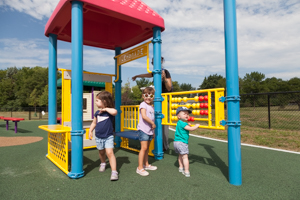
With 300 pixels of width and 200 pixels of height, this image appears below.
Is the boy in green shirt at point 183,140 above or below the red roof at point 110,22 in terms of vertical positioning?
below

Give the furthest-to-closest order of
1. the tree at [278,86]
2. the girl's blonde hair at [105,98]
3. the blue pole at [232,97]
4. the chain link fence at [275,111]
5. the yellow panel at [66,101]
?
the tree at [278,86] < the chain link fence at [275,111] < the yellow panel at [66,101] < the girl's blonde hair at [105,98] < the blue pole at [232,97]

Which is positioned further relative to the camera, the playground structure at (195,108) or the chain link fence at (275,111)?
the chain link fence at (275,111)

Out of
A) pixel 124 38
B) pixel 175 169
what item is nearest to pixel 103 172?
pixel 175 169

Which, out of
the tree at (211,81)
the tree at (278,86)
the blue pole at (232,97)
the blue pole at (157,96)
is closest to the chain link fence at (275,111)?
the blue pole at (157,96)

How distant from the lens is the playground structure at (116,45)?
11.1 feet

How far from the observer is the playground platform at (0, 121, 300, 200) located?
2947mm

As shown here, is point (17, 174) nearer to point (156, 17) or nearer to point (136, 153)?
point (136, 153)

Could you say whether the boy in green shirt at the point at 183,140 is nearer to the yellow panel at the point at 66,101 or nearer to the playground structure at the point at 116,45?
the playground structure at the point at 116,45

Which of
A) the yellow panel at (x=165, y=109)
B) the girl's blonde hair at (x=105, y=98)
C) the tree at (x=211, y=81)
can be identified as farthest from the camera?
the tree at (x=211, y=81)

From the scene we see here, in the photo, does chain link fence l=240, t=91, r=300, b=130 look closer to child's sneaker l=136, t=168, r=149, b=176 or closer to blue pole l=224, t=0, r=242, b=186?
blue pole l=224, t=0, r=242, b=186

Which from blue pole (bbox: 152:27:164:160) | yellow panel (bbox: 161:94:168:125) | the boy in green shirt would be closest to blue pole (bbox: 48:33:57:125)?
blue pole (bbox: 152:27:164:160)

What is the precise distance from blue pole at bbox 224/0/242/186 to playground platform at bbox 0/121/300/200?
0.30 metres

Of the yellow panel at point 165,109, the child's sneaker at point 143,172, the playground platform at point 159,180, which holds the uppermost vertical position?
Result: the yellow panel at point 165,109

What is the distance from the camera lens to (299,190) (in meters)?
3.09
